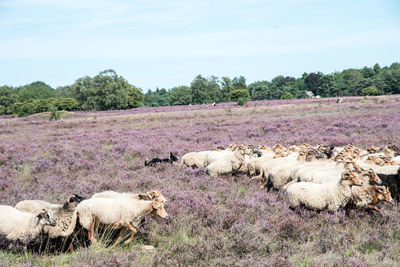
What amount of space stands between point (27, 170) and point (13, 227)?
25.6 feet

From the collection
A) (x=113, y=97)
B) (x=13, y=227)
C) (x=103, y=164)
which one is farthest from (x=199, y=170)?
(x=113, y=97)

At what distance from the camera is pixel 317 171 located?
7418 millimetres

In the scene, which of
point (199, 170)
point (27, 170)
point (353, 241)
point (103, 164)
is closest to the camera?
point (353, 241)

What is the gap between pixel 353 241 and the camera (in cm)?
510

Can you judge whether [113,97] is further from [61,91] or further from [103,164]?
[61,91]

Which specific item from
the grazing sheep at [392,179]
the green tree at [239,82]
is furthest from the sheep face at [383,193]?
the green tree at [239,82]

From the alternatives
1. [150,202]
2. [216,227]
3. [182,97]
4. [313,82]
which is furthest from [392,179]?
[313,82]

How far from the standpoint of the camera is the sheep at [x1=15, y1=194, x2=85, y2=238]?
16.4ft

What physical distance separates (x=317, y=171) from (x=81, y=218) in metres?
5.27

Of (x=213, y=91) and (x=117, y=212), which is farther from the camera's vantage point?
(x=213, y=91)

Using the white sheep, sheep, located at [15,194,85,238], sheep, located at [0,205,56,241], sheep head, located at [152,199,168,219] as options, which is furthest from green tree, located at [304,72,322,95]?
sheep, located at [0,205,56,241]

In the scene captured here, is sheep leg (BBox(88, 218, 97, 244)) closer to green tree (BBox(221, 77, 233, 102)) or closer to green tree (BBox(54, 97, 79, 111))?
green tree (BBox(54, 97, 79, 111))

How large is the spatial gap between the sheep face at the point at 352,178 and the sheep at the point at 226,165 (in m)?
4.34

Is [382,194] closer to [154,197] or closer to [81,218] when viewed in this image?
[154,197]
